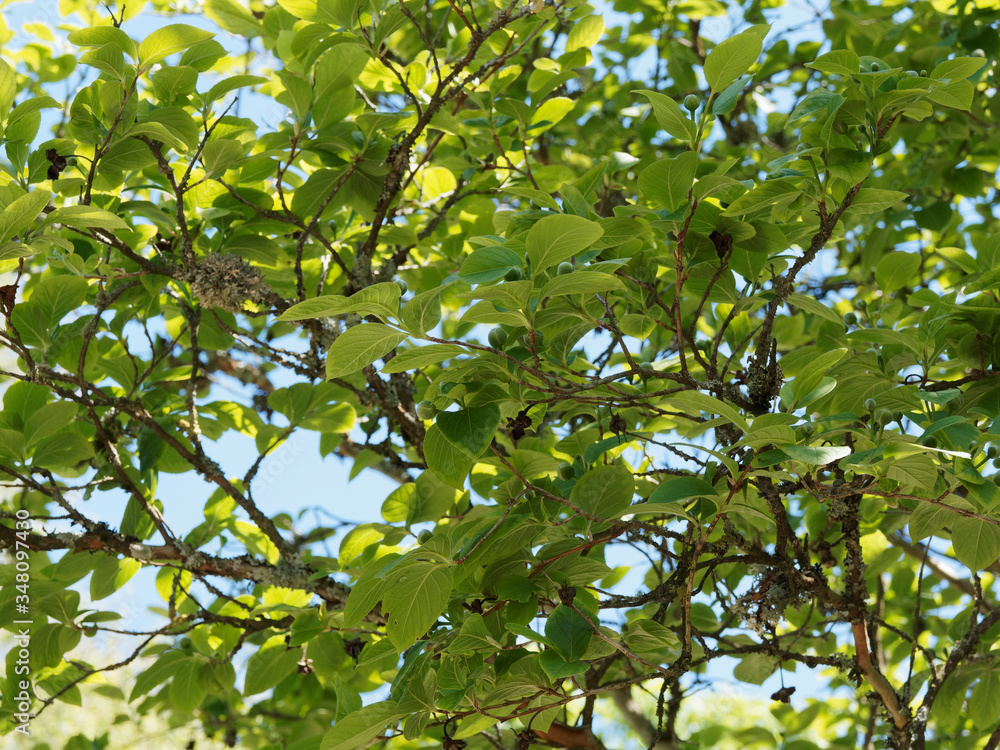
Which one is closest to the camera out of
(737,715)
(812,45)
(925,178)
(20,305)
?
(20,305)

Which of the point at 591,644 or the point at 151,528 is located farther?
the point at 151,528

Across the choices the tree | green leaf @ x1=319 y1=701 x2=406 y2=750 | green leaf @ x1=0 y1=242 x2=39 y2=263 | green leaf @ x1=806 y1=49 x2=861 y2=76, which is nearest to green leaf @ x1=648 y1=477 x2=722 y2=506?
the tree

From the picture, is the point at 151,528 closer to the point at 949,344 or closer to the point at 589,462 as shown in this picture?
the point at 589,462

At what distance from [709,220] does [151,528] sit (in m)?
1.81

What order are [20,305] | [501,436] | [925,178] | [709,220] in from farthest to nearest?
[925,178], [501,436], [20,305], [709,220]

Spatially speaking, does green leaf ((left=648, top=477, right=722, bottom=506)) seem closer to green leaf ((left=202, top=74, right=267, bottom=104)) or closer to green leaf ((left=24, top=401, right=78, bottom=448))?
green leaf ((left=202, top=74, right=267, bottom=104))

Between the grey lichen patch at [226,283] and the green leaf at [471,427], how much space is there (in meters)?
0.90

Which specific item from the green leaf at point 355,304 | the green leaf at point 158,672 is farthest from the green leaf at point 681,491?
the green leaf at point 158,672

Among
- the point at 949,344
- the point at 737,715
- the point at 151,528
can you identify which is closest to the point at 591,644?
the point at 949,344

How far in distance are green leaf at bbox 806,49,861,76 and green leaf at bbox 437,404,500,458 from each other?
0.85 m

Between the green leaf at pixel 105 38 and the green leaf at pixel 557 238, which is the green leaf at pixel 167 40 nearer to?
the green leaf at pixel 105 38

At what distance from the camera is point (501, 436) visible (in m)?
2.26

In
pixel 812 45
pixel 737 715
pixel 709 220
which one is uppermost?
pixel 812 45

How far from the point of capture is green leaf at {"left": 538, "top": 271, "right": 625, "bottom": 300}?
1.16 meters
